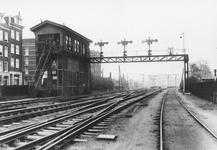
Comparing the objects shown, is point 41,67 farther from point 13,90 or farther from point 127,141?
point 127,141

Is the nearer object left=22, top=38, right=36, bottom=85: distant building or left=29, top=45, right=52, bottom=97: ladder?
left=29, top=45, right=52, bottom=97: ladder

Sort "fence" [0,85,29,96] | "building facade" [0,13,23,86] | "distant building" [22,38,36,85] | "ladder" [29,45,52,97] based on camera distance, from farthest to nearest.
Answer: "distant building" [22,38,36,85]
"building facade" [0,13,23,86]
"ladder" [29,45,52,97]
"fence" [0,85,29,96]

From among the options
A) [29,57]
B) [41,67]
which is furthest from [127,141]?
[29,57]

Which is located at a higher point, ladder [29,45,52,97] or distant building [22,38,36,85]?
distant building [22,38,36,85]

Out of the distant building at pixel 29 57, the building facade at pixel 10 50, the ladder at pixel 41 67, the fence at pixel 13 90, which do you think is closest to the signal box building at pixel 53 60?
the ladder at pixel 41 67

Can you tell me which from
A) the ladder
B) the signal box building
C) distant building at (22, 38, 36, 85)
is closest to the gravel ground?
the signal box building

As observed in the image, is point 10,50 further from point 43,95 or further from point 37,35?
point 43,95

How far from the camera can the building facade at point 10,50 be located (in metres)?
33.2

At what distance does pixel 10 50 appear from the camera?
35.1 m

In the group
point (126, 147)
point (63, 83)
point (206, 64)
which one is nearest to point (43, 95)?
point (63, 83)

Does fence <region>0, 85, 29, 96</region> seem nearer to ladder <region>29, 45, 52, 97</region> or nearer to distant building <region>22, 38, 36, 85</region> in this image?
ladder <region>29, 45, 52, 97</region>

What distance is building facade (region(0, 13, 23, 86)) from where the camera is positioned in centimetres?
3325

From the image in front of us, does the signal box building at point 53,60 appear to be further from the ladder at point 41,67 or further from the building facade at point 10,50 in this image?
the building facade at point 10,50

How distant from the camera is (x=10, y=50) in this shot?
115 ft
